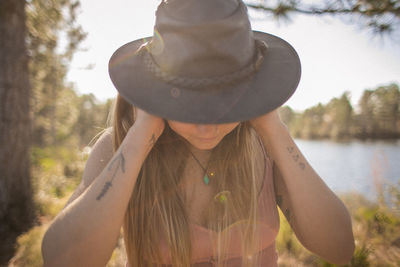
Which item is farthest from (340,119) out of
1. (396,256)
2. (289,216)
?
(289,216)

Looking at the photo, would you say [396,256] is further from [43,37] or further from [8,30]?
[43,37]

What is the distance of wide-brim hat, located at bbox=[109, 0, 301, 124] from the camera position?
814 millimetres

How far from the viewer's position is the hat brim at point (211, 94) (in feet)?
2.68

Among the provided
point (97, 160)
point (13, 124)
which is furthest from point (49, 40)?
point (97, 160)

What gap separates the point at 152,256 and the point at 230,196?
578 mm

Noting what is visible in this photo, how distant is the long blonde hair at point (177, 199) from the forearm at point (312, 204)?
239 mm

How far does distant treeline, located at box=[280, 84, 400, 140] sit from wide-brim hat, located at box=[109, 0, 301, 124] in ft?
97.3

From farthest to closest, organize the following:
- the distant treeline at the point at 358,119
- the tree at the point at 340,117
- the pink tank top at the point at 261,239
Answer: the tree at the point at 340,117 < the distant treeline at the point at 358,119 < the pink tank top at the point at 261,239

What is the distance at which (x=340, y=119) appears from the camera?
40.6 meters

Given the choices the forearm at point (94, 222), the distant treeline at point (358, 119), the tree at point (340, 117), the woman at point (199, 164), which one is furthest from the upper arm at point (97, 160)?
the tree at point (340, 117)

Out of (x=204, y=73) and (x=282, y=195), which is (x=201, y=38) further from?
(x=282, y=195)

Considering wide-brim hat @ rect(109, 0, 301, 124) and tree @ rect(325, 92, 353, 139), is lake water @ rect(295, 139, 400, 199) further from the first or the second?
tree @ rect(325, 92, 353, 139)

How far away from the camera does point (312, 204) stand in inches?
43.8

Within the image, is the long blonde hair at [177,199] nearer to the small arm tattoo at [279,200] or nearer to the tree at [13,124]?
the small arm tattoo at [279,200]
